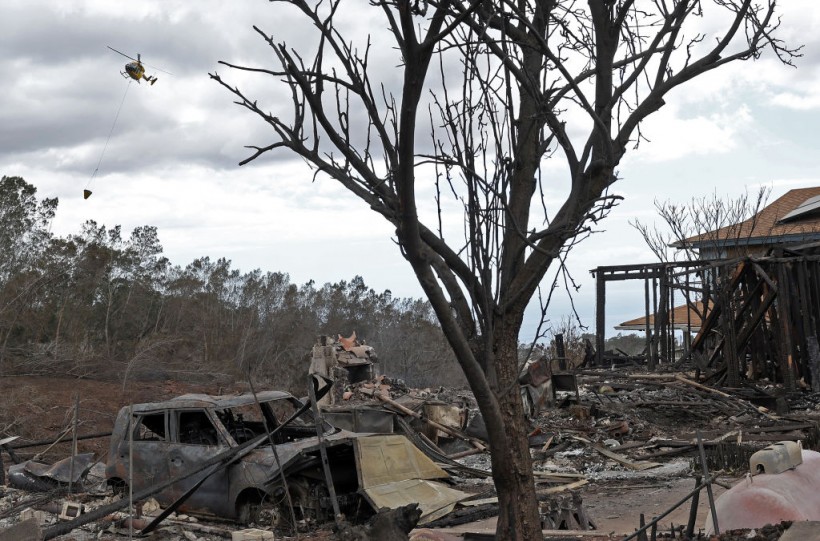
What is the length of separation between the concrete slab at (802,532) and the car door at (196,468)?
6672 millimetres

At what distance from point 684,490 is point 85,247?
3197cm

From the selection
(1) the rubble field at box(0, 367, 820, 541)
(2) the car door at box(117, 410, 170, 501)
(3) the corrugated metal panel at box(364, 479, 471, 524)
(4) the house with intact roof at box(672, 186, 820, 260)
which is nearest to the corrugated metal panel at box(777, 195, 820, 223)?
(4) the house with intact roof at box(672, 186, 820, 260)

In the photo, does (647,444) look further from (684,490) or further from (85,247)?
(85,247)

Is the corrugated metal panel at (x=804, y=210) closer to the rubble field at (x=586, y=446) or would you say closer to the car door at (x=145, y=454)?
the rubble field at (x=586, y=446)

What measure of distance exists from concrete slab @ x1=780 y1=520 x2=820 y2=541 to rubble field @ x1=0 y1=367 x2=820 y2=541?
13cm

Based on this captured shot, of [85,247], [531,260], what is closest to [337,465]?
[531,260]

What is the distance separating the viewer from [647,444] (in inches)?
562

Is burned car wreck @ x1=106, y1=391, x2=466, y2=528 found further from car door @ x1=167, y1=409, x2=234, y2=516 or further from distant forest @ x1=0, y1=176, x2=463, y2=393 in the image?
distant forest @ x1=0, y1=176, x2=463, y2=393

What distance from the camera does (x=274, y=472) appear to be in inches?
380

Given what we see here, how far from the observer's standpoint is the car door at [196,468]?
10.1m

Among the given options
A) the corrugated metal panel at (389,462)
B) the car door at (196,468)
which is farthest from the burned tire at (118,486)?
the corrugated metal panel at (389,462)

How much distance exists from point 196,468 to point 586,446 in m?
7.31

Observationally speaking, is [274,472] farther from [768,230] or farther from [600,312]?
[768,230]

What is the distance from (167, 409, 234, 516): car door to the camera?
1006 cm
